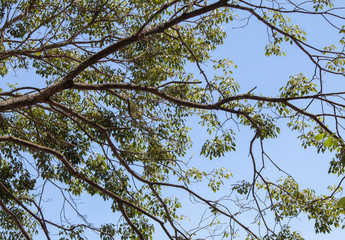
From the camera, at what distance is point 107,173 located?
21.5 ft

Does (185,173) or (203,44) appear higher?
(203,44)

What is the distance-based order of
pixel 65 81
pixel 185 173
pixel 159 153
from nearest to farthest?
1. pixel 65 81
2. pixel 185 173
3. pixel 159 153

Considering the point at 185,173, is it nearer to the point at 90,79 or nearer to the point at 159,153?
the point at 159,153

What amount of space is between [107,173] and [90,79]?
166 cm

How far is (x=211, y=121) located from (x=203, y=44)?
134cm

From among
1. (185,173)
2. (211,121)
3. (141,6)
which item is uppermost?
(141,6)

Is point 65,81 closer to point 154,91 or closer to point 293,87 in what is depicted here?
point 154,91

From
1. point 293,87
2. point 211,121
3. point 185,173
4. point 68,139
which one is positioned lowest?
point 185,173

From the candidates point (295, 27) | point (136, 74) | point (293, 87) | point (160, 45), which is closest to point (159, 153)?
point (136, 74)

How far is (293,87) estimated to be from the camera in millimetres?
5996

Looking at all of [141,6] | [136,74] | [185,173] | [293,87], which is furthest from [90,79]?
[293,87]

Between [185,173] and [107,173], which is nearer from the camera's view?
[185,173]

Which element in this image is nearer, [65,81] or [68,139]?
[65,81]

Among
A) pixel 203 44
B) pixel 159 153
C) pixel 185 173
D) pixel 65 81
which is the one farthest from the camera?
pixel 203 44
